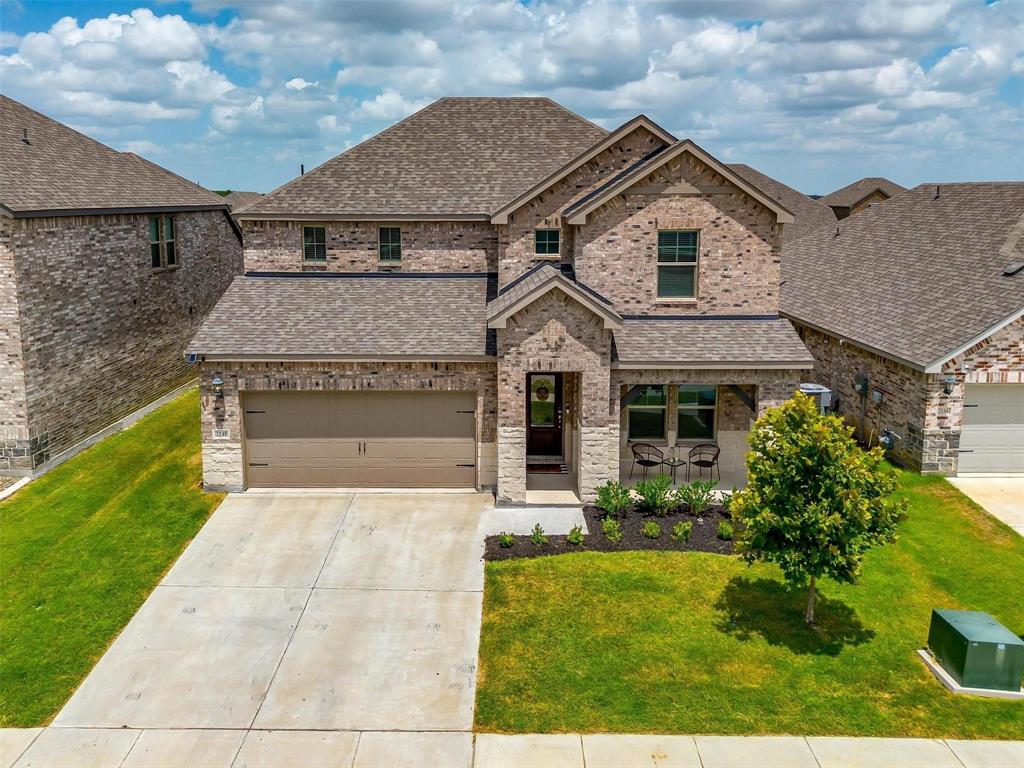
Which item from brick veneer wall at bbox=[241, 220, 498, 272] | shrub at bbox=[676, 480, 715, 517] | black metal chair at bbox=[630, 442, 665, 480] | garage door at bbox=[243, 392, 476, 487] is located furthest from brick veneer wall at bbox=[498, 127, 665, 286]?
shrub at bbox=[676, 480, 715, 517]

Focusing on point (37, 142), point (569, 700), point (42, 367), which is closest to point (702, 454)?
point (569, 700)

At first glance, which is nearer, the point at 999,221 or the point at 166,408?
the point at 999,221

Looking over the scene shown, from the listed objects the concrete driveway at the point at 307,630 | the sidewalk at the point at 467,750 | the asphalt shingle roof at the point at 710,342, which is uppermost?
the asphalt shingle roof at the point at 710,342

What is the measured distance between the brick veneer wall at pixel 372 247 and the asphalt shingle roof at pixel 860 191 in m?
39.3

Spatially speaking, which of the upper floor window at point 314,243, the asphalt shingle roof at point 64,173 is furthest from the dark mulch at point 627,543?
the asphalt shingle roof at point 64,173

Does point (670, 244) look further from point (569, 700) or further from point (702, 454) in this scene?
point (569, 700)

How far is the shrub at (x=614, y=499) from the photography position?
16594mm

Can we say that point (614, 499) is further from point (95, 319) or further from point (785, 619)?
point (95, 319)

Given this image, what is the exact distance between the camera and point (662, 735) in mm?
10188

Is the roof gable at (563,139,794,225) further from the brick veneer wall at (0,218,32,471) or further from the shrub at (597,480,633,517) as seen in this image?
the brick veneer wall at (0,218,32,471)

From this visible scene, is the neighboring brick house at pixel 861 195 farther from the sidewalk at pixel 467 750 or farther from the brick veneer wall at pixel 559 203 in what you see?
the sidewalk at pixel 467 750

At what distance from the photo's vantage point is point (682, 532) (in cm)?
1552

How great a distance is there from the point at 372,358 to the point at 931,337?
12.5 metres

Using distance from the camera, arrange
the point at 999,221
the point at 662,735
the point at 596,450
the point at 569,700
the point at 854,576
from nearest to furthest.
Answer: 1. the point at 662,735
2. the point at 569,700
3. the point at 854,576
4. the point at 596,450
5. the point at 999,221
